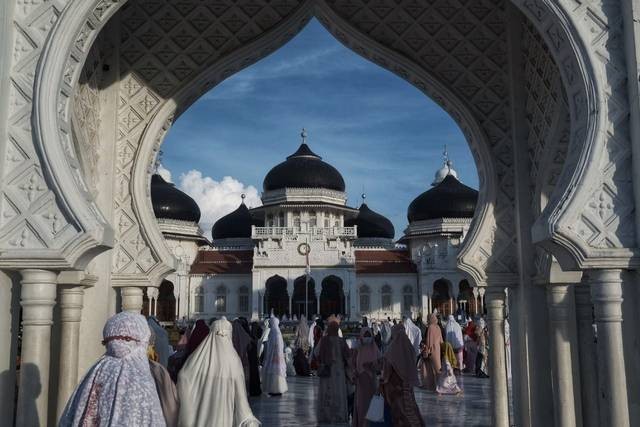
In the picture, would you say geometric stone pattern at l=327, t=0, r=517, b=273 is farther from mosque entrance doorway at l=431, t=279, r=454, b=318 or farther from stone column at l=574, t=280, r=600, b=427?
mosque entrance doorway at l=431, t=279, r=454, b=318

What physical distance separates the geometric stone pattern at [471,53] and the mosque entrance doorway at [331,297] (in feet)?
106

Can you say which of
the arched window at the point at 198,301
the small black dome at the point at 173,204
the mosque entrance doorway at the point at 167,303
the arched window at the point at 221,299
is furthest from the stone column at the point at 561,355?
the small black dome at the point at 173,204

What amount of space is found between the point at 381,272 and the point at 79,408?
1396 inches

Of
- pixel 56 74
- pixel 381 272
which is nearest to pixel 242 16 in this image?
pixel 56 74

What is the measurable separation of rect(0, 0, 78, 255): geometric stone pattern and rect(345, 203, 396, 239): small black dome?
41927mm

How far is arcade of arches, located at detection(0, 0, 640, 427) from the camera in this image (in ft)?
13.5

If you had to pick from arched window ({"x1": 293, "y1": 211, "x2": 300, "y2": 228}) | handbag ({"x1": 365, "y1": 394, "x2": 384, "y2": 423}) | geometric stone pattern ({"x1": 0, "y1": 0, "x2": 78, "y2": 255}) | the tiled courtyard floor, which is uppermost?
arched window ({"x1": 293, "y1": 211, "x2": 300, "y2": 228})

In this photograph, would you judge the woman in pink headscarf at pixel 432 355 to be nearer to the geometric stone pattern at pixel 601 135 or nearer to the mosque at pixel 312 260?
the geometric stone pattern at pixel 601 135

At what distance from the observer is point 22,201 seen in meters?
4.09

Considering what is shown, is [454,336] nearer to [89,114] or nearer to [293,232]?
[89,114]

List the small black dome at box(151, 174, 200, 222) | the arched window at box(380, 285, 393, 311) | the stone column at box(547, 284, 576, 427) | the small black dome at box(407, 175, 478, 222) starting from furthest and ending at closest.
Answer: the small black dome at box(151, 174, 200, 222) → the small black dome at box(407, 175, 478, 222) → the arched window at box(380, 285, 393, 311) → the stone column at box(547, 284, 576, 427)

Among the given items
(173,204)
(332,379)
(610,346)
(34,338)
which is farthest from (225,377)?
(173,204)

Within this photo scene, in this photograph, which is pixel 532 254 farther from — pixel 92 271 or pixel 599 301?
pixel 92 271

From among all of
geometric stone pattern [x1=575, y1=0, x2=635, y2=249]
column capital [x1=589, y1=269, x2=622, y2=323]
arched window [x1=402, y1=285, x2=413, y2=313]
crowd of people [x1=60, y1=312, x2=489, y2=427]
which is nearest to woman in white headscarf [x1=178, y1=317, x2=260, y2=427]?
crowd of people [x1=60, y1=312, x2=489, y2=427]
